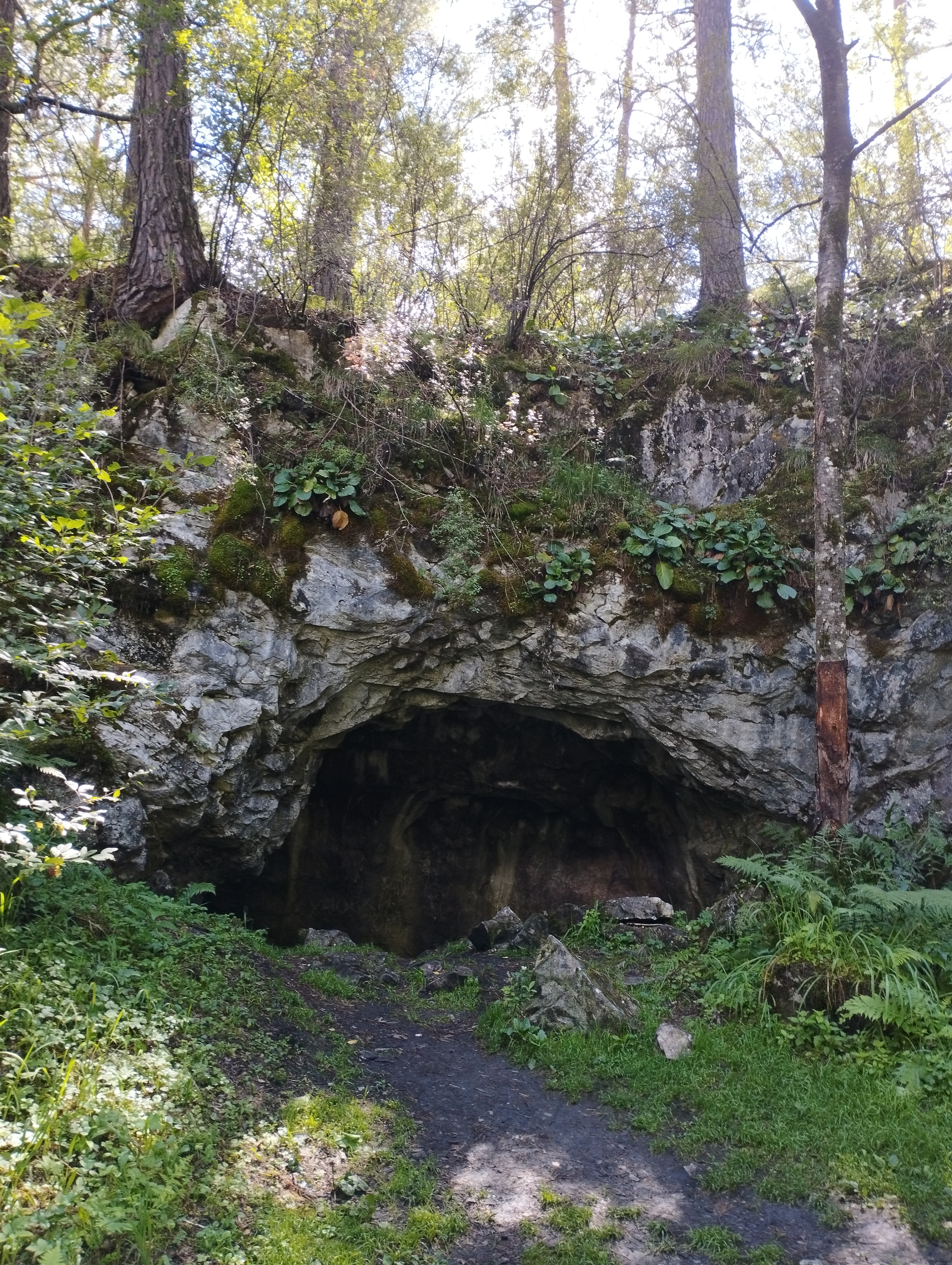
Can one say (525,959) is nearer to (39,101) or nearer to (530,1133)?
(530,1133)

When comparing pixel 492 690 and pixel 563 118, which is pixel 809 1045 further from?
pixel 563 118

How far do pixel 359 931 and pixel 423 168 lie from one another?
9124 mm

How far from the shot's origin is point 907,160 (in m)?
10.1

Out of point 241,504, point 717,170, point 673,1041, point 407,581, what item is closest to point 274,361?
point 241,504

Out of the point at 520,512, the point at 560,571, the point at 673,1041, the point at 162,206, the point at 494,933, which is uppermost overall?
the point at 162,206

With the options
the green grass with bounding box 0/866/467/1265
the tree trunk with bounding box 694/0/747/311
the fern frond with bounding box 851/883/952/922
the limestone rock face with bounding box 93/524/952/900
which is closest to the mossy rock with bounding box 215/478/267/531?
the limestone rock face with bounding box 93/524/952/900

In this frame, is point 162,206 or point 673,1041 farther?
point 162,206

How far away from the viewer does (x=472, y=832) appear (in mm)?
9984

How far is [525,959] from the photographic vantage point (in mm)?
7074

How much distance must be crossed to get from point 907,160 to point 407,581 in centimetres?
857

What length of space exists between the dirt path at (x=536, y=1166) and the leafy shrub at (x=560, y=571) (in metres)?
3.89

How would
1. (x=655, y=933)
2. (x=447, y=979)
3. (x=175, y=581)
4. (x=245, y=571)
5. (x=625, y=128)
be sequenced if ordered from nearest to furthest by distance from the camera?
(x=447, y=979), (x=175, y=581), (x=245, y=571), (x=655, y=933), (x=625, y=128)

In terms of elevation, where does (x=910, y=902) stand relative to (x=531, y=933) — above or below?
above

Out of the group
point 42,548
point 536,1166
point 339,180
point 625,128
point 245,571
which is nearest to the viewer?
point 42,548
